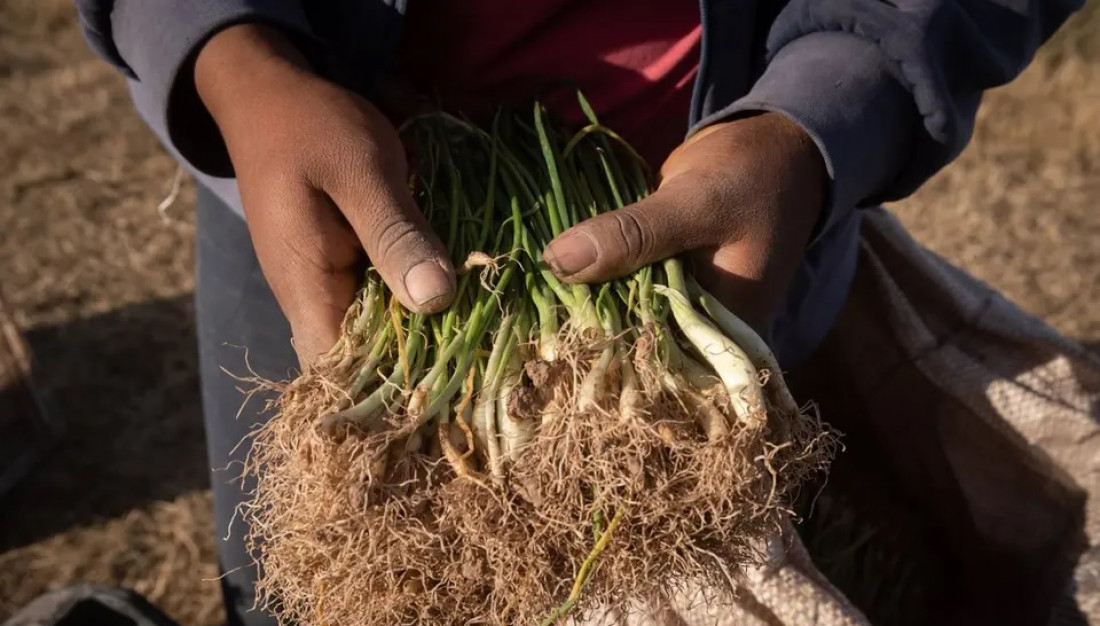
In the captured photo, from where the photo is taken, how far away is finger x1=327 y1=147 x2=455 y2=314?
949 millimetres

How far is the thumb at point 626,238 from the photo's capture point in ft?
3.09

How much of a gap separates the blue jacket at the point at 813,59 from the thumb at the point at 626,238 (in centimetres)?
17

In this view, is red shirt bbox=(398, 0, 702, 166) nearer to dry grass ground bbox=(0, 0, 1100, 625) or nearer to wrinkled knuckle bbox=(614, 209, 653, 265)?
wrinkled knuckle bbox=(614, 209, 653, 265)

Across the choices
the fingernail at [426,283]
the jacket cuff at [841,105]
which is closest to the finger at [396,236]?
the fingernail at [426,283]

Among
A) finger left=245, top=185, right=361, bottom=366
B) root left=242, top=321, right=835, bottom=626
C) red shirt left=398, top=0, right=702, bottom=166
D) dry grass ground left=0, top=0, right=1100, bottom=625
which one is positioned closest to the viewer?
root left=242, top=321, right=835, bottom=626

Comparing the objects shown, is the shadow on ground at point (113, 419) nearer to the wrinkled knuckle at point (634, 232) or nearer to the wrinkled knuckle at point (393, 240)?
the wrinkled knuckle at point (393, 240)

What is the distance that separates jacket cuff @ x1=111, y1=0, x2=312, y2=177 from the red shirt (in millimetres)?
173

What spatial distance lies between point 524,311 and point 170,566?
1437 millimetres

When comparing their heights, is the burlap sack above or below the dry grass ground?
above

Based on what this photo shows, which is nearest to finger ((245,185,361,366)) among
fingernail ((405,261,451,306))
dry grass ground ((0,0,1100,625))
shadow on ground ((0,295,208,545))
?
fingernail ((405,261,451,306))

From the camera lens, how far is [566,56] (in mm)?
1201

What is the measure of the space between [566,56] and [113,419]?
66.5 inches

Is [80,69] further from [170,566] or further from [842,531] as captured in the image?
[842,531]

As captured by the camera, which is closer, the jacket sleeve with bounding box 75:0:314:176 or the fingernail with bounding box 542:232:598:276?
the fingernail with bounding box 542:232:598:276
